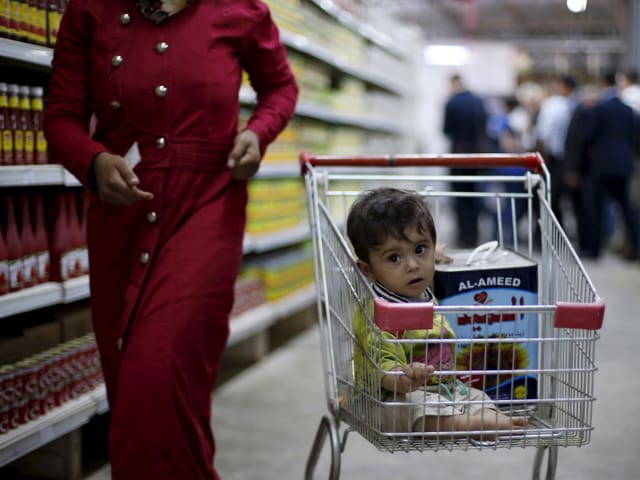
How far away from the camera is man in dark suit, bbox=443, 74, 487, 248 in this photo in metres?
8.83

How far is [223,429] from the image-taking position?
10.7 feet

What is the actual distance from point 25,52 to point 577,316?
5.35 feet

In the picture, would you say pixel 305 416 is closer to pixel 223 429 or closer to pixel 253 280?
pixel 223 429

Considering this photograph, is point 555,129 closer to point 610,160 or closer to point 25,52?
point 610,160

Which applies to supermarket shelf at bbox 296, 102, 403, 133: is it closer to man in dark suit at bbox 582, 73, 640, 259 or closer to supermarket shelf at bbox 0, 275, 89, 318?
man in dark suit at bbox 582, 73, 640, 259

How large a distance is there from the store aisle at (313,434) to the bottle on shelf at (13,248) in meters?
0.70

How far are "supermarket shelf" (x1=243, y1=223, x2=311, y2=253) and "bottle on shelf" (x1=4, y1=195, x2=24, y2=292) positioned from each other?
1491 mm

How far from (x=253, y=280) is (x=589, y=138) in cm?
521

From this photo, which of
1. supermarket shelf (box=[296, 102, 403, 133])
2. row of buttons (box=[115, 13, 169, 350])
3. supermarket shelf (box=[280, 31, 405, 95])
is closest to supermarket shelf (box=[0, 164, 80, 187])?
row of buttons (box=[115, 13, 169, 350])

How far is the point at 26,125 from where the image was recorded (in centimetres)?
257

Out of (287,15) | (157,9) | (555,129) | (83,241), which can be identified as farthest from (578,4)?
(157,9)

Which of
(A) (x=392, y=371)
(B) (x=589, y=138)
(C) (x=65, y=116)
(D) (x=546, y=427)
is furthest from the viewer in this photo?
(B) (x=589, y=138)

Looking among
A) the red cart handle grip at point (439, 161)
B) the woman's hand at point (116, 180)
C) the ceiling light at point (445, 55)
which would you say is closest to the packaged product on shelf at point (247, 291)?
the red cart handle grip at point (439, 161)

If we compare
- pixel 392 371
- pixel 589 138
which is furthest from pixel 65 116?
pixel 589 138
